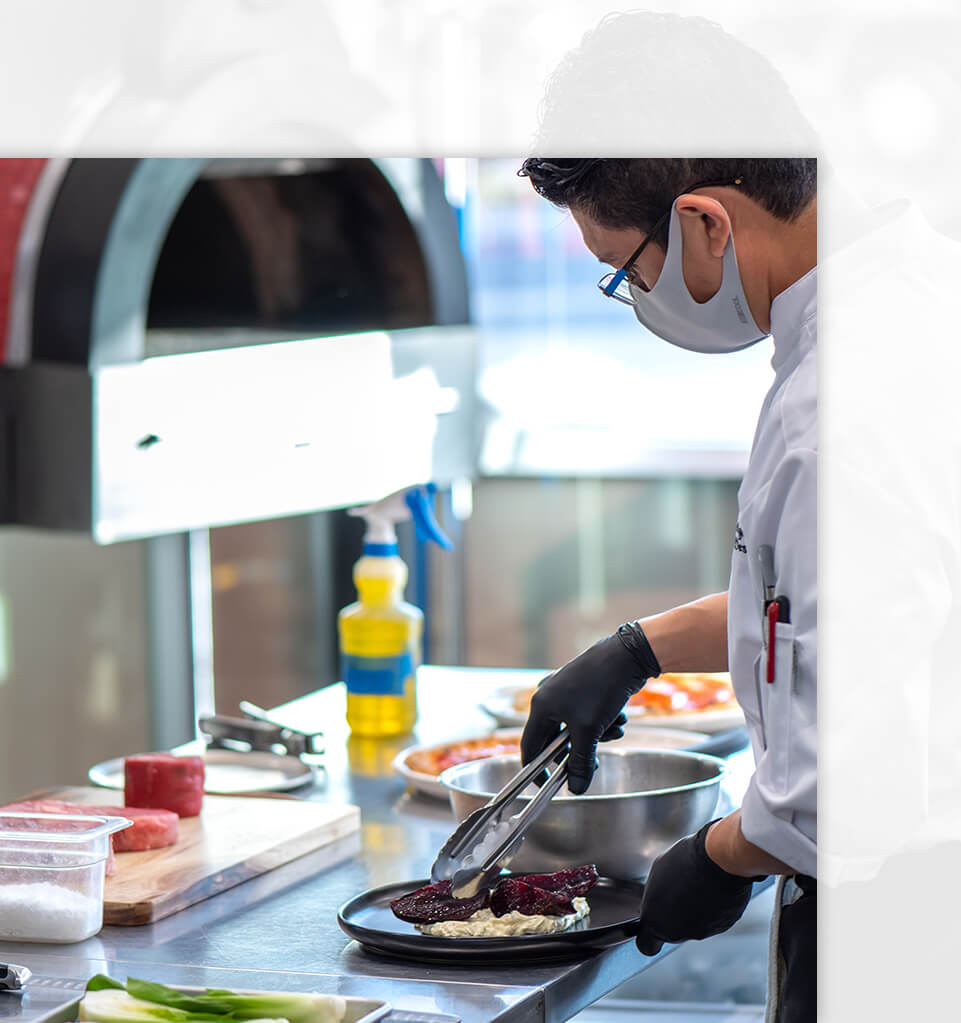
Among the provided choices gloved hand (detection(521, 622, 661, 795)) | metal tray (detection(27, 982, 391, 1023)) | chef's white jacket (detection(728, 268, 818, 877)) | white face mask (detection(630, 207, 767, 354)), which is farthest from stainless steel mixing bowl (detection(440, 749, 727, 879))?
white face mask (detection(630, 207, 767, 354))

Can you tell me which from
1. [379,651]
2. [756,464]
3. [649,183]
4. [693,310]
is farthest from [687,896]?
[379,651]

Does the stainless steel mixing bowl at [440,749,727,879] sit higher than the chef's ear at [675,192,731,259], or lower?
lower

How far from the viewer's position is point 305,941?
1.39 meters

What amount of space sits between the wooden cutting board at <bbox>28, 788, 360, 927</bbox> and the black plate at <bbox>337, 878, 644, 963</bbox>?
17cm

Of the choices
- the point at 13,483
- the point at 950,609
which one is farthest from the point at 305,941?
the point at 13,483

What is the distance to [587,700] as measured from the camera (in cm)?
152

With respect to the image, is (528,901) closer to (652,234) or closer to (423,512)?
(652,234)

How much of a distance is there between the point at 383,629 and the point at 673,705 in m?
0.42

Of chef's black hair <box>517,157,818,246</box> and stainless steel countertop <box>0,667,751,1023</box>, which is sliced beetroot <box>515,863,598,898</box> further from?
chef's black hair <box>517,157,818,246</box>

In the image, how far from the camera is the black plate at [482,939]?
1301 mm

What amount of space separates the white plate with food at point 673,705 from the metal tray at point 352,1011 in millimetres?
938

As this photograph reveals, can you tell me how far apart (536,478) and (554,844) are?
2.95m

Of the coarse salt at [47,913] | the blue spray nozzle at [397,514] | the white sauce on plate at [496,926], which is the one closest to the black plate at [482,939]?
the white sauce on plate at [496,926]

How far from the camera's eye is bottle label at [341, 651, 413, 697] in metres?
2.21
